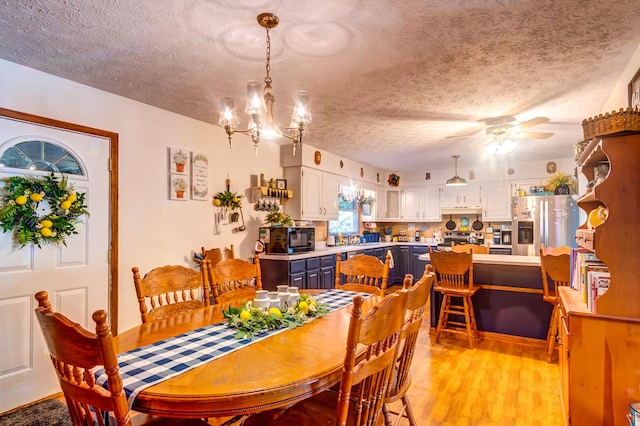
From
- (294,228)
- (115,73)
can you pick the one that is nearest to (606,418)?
(294,228)

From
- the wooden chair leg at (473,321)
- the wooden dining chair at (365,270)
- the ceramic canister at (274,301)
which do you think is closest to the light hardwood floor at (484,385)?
the wooden chair leg at (473,321)

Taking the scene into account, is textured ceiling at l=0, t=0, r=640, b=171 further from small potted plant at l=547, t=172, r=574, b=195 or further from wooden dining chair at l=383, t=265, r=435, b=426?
small potted plant at l=547, t=172, r=574, b=195

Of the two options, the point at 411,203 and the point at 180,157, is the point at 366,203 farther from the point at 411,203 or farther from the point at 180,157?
the point at 180,157

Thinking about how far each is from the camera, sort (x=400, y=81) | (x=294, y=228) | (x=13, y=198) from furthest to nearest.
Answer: (x=294, y=228) → (x=400, y=81) → (x=13, y=198)

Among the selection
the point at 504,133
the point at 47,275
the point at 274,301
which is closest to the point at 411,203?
the point at 504,133

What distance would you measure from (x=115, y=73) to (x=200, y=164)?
127 cm

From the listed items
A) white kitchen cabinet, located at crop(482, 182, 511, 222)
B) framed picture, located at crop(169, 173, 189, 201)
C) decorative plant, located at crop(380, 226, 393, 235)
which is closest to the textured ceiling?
framed picture, located at crop(169, 173, 189, 201)

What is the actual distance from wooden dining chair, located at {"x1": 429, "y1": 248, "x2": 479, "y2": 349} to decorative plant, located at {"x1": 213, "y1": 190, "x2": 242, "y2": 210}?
224 cm

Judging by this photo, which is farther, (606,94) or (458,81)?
(606,94)

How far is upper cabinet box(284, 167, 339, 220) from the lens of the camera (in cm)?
494

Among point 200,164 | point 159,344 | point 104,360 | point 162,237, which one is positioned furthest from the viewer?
point 200,164

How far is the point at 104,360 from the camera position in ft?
3.08

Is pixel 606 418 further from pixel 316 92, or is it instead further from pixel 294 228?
pixel 294 228

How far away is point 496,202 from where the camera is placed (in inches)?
256
